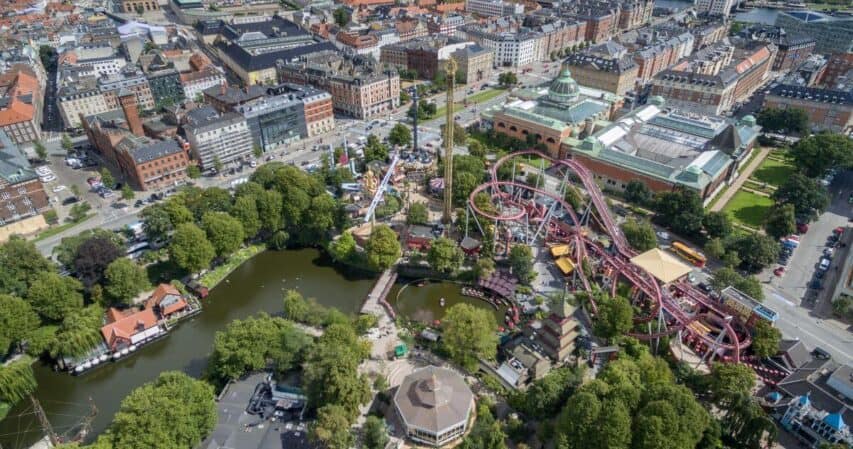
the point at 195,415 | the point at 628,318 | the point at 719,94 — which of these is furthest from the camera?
the point at 719,94

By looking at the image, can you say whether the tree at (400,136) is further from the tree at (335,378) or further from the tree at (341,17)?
the tree at (341,17)

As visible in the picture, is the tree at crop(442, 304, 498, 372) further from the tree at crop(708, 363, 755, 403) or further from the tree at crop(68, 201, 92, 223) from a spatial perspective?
the tree at crop(68, 201, 92, 223)

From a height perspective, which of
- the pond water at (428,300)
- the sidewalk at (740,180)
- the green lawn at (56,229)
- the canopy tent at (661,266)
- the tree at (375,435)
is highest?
the canopy tent at (661,266)

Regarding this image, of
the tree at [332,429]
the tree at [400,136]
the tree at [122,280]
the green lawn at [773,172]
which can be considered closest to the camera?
the tree at [332,429]

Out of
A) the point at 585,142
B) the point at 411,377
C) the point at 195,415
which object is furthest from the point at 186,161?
the point at 585,142

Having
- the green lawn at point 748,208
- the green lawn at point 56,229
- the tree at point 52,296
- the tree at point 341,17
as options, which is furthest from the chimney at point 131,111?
the tree at point 341,17

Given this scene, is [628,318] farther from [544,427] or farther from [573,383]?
[544,427]

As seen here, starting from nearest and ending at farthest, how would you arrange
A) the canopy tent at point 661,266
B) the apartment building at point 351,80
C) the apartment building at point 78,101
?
the canopy tent at point 661,266 < the apartment building at point 78,101 < the apartment building at point 351,80
